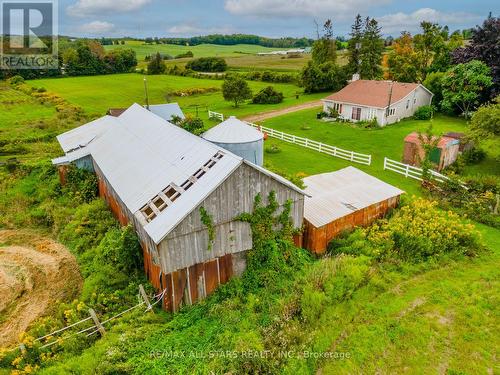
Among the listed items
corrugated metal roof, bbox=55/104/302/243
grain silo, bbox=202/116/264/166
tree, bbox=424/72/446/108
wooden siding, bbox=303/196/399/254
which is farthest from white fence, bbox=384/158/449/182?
tree, bbox=424/72/446/108

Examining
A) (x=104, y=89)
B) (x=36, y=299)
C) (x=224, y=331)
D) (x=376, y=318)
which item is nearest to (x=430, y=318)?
(x=376, y=318)

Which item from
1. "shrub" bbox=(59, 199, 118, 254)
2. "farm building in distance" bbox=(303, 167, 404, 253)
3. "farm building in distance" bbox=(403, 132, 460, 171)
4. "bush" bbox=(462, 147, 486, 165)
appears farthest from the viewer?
"bush" bbox=(462, 147, 486, 165)

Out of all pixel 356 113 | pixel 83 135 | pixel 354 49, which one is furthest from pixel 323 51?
pixel 83 135

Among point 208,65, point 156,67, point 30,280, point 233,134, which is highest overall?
point 208,65

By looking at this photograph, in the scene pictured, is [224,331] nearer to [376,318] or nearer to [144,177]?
[376,318]

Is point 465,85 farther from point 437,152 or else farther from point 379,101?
point 437,152

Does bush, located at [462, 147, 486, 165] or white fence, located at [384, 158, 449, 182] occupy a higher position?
bush, located at [462, 147, 486, 165]

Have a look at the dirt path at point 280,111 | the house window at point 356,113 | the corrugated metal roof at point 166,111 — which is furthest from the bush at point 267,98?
the corrugated metal roof at point 166,111

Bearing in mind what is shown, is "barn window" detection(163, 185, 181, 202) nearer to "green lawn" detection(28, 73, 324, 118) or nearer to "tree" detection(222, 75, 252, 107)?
"green lawn" detection(28, 73, 324, 118)
